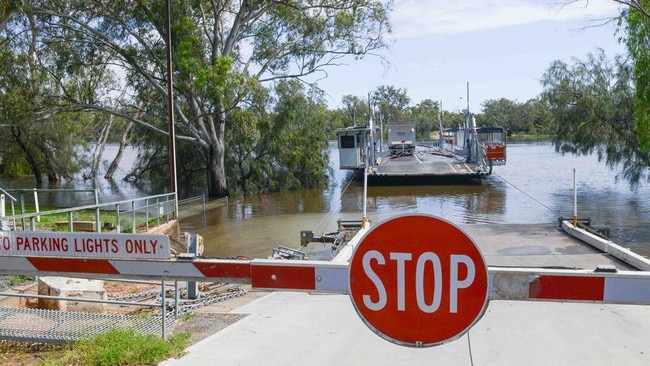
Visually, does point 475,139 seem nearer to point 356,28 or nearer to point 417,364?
point 356,28

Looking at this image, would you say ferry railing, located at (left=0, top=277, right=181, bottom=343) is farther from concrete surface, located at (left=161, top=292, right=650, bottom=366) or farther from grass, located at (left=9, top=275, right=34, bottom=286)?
grass, located at (left=9, top=275, right=34, bottom=286)

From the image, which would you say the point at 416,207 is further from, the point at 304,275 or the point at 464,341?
the point at 304,275

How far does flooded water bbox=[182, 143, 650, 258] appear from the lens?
68.8ft

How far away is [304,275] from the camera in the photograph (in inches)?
143

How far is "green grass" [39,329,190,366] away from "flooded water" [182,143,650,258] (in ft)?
39.1

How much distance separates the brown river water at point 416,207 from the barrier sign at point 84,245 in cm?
1282

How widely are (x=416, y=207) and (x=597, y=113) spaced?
13.1 m

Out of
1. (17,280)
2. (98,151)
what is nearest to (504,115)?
(98,151)

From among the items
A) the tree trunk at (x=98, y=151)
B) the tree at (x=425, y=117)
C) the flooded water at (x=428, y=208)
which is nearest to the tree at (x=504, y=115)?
the tree at (x=425, y=117)

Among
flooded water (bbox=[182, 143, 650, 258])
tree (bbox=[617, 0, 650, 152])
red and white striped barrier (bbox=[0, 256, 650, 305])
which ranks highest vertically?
tree (bbox=[617, 0, 650, 152])

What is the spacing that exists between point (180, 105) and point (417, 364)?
110 ft

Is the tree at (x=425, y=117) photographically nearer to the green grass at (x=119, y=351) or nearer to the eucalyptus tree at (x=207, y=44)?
the eucalyptus tree at (x=207, y=44)

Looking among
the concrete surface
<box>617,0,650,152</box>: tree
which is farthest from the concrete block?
<box>617,0,650,152</box>: tree

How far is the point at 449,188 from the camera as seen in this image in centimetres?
3412
